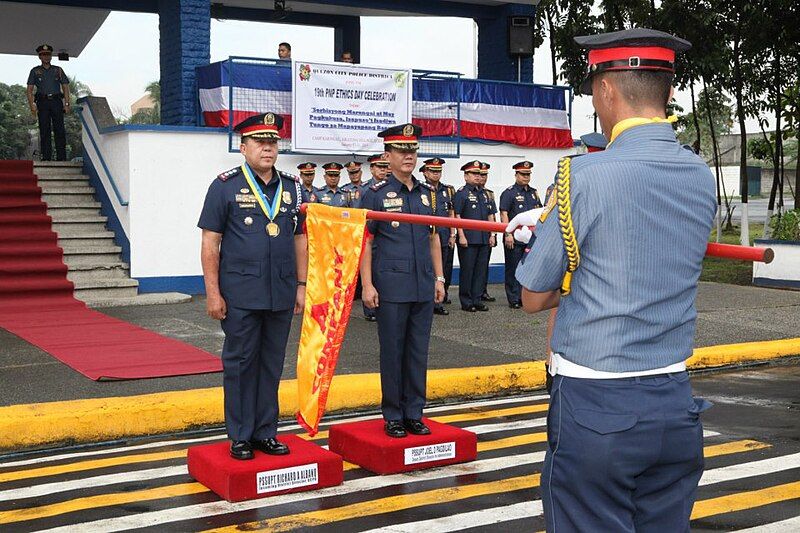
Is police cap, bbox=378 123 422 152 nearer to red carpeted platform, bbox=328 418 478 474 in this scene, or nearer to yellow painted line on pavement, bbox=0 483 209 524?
red carpeted platform, bbox=328 418 478 474

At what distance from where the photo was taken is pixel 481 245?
15258 mm

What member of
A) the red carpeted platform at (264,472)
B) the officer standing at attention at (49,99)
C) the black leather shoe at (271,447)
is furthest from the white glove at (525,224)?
the officer standing at attention at (49,99)

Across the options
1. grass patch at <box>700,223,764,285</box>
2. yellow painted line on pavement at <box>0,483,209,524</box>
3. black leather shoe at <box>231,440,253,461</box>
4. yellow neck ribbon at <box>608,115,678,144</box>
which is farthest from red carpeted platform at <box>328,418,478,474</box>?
grass patch at <box>700,223,764,285</box>

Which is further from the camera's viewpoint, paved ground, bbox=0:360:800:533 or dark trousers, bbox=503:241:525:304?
dark trousers, bbox=503:241:525:304

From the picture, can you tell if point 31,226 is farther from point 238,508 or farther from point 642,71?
point 642,71

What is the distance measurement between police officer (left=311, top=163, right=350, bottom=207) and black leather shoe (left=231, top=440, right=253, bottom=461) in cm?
861

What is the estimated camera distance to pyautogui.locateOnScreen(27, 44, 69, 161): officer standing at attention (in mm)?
17922

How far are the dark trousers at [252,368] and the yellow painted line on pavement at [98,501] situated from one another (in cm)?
44

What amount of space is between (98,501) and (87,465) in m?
1.02

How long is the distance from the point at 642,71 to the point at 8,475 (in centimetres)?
531

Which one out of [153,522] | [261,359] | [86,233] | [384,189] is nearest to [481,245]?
[86,233]

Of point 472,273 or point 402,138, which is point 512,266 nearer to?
point 472,273

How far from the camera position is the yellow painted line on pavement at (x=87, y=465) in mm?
6750

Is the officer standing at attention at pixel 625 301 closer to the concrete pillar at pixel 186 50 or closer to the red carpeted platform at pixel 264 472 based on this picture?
the red carpeted platform at pixel 264 472
